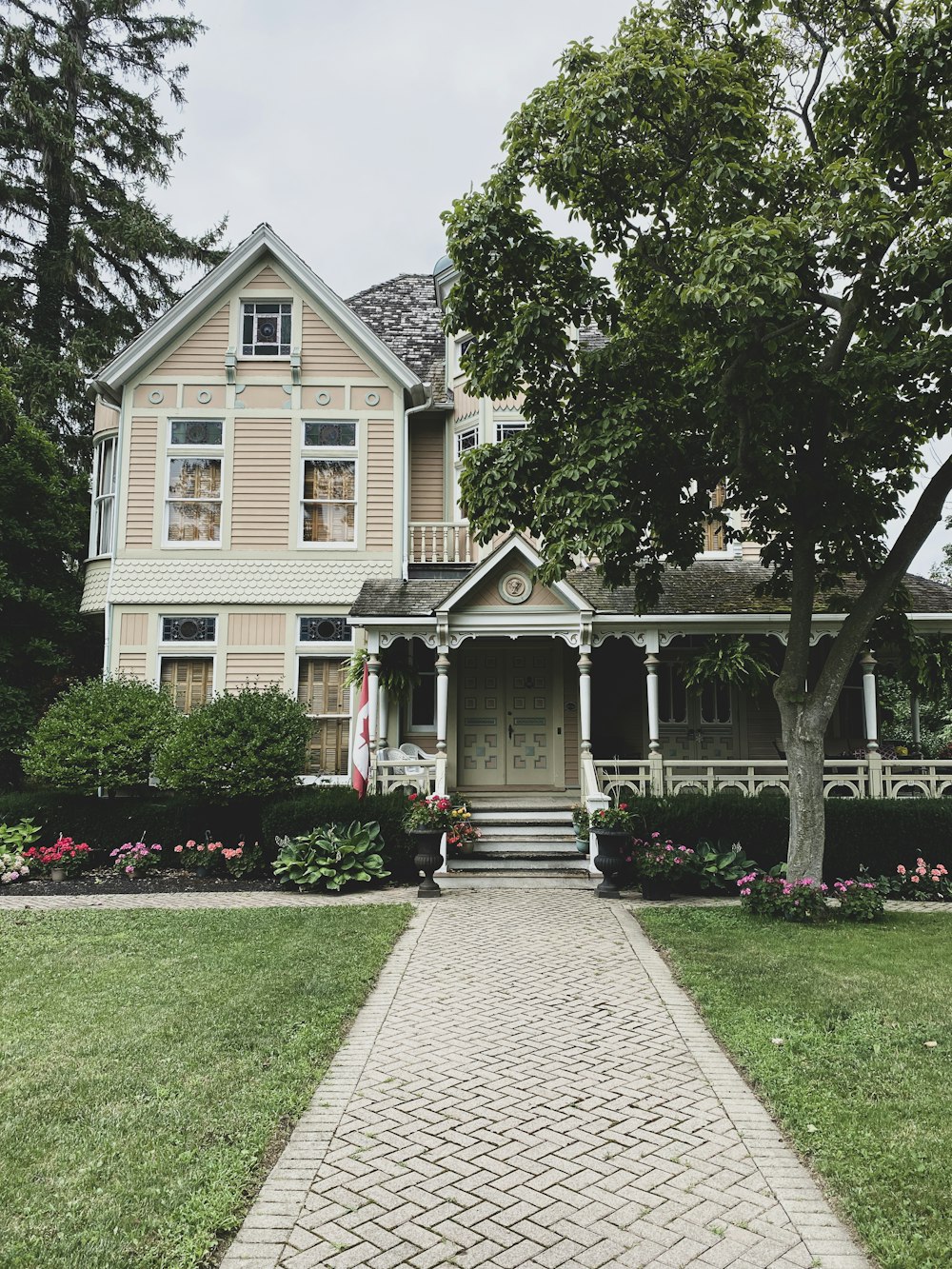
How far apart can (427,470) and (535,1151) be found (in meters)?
15.9

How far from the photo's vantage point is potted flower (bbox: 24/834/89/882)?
14219mm

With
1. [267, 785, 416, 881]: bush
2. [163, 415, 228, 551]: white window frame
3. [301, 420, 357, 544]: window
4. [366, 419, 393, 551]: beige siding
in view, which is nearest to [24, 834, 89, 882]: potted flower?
[267, 785, 416, 881]: bush

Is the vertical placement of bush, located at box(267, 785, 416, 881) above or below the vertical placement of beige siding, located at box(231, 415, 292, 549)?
below

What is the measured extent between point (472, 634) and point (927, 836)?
7467 mm

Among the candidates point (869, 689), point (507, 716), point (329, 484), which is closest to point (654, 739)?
point (507, 716)

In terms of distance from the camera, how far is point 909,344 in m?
11.7

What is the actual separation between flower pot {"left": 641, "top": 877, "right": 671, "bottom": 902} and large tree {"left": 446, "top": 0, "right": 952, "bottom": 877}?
188cm

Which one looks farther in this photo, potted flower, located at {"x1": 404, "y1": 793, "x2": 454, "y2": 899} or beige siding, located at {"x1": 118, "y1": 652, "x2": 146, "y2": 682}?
beige siding, located at {"x1": 118, "y1": 652, "x2": 146, "y2": 682}

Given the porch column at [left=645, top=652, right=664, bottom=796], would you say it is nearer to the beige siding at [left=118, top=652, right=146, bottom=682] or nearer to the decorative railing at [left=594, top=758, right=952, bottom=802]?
the decorative railing at [left=594, top=758, right=952, bottom=802]

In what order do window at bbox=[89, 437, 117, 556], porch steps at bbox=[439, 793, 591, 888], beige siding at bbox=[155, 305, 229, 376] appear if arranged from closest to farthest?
porch steps at bbox=[439, 793, 591, 888] < beige siding at bbox=[155, 305, 229, 376] < window at bbox=[89, 437, 117, 556]

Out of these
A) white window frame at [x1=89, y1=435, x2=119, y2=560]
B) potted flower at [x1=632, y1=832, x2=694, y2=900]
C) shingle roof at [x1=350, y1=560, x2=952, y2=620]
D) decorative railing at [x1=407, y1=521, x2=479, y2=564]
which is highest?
white window frame at [x1=89, y1=435, x2=119, y2=560]

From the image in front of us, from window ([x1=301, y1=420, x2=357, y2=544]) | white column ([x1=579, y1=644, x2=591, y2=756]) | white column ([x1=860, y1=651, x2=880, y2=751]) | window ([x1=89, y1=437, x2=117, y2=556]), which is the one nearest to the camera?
white column ([x1=579, y1=644, x2=591, y2=756])

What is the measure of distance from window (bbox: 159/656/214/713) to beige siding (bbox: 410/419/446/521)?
514 cm

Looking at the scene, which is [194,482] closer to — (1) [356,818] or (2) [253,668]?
(2) [253,668]
